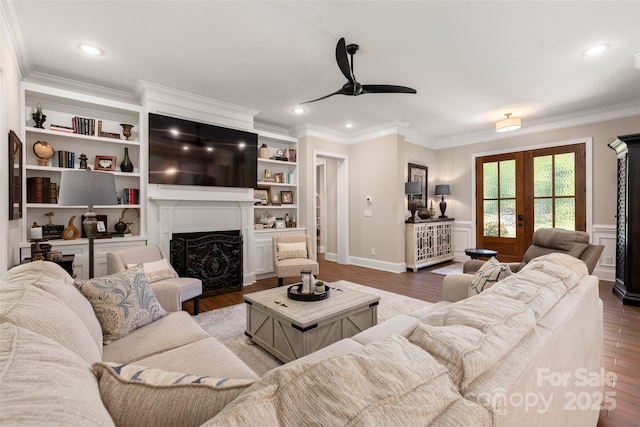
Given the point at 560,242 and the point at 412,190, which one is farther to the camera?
the point at 412,190

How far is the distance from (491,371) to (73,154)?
14.3 feet

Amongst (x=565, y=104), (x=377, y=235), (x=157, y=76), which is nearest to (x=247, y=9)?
(x=157, y=76)

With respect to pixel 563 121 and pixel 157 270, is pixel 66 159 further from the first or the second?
pixel 563 121

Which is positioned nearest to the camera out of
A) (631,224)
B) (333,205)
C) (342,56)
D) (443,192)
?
(342,56)

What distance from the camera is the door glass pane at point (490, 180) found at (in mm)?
5918

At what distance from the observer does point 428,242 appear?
5.80 metres

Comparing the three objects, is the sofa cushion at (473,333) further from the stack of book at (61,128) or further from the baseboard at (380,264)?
the baseboard at (380,264)

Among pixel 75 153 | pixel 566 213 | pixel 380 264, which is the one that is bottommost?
pixel 380 264

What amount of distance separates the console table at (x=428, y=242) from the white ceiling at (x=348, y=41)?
7.31 feet

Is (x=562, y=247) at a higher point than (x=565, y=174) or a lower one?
lower

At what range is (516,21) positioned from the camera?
2.46 meters

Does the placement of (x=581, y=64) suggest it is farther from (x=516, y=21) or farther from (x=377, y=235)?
(x=377, y=235)

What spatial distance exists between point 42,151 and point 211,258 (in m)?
2.18

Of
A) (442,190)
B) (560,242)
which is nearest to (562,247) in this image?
(560,242)
